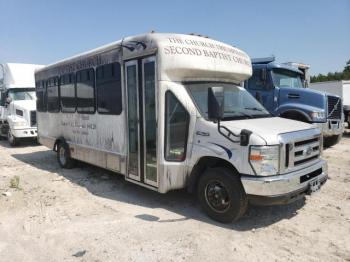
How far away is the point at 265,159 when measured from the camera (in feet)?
15.0

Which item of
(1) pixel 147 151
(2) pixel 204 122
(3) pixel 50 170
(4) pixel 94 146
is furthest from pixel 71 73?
(2) pixel 204 122

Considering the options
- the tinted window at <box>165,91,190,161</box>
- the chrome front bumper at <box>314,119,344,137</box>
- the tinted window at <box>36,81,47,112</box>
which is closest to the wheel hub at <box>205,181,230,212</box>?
the tinted window at <box>165,91,190,161</box>

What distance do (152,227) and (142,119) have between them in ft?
6.15

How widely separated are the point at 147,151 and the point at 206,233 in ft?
5.95

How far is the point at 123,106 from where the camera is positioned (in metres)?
6.47

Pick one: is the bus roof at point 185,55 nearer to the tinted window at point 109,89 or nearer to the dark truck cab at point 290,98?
the tinted window at point 109,89

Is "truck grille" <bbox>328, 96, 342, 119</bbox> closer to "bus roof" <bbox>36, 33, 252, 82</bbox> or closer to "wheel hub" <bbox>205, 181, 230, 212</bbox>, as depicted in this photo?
"bus roof" <bbox>36, 33, 252, 82</bbox>

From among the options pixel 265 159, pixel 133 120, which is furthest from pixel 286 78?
pixel 265 159

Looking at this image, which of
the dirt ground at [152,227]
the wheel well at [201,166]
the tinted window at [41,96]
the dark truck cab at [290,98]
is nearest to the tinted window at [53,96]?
the tinted window at [41,96]

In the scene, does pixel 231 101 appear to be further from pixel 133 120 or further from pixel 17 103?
pixel 17 103

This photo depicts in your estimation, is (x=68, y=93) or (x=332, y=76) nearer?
(x=68, y=93)

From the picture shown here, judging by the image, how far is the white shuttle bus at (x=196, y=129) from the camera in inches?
185

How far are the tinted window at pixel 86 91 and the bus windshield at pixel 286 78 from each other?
5622 mm

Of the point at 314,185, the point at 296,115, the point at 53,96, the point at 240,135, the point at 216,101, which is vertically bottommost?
the point at 314,185
